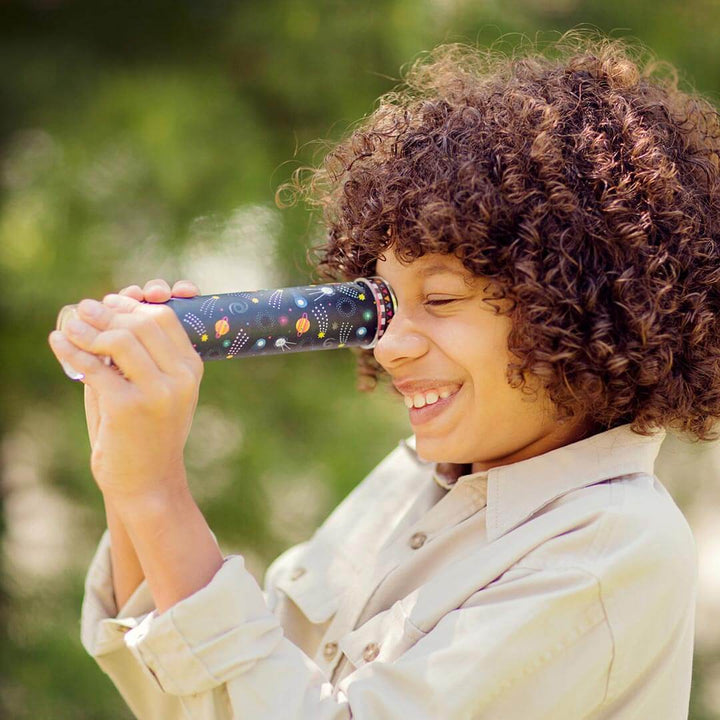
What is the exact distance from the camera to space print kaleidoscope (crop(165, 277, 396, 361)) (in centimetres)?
80

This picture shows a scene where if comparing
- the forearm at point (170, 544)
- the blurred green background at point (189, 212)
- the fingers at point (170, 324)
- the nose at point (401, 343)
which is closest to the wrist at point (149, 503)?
the forearm at point (170, 544)

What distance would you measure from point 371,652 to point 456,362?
0.27 m

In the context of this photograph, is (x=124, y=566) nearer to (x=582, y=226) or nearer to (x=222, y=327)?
(x=222, y=327)

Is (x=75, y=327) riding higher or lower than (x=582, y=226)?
lower

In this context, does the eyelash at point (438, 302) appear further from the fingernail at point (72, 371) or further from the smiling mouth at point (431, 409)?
the fingernail at point (72, 371)

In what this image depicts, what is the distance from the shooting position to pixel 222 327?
81 cm

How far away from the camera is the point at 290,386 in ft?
5.67

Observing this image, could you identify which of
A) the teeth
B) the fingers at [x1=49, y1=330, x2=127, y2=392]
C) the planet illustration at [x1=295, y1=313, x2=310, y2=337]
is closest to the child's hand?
the fingers at [x1=49, y1=330, x2=127, y2=392]

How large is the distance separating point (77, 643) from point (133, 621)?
847 mm

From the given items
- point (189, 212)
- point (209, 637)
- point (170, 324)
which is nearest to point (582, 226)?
point (170, 324)

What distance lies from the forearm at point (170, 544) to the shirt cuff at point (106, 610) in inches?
5.0

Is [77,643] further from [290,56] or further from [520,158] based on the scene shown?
[520,158]

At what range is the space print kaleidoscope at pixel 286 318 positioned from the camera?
803 mm

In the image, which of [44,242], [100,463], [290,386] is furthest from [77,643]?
[100,463]
